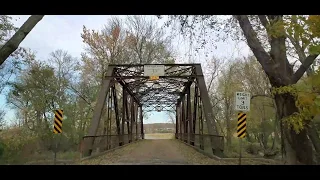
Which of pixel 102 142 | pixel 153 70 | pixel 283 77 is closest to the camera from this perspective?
pixel 283 77

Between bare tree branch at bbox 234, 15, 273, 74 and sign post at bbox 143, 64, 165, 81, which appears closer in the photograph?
bare tree branch at bbox 234, 15, 273, 74

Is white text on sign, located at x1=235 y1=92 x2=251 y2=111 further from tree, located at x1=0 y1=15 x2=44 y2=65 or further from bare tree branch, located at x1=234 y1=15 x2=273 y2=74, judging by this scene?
tree, located at x1=0 y1=15 x2=44 y2=65

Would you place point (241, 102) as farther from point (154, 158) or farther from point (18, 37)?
point (18, 37)

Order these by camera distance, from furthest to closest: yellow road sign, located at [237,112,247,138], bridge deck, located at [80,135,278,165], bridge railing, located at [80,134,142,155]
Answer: bridge railing, located at [80,134,142,155] → bridge deck, located at [80,135,278,165] → yellow road sign, located at [237,112,247,138]

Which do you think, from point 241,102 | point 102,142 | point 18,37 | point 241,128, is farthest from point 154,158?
point 18,37

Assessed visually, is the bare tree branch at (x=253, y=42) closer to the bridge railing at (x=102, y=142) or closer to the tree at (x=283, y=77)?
the tree at (x=283, y=77)

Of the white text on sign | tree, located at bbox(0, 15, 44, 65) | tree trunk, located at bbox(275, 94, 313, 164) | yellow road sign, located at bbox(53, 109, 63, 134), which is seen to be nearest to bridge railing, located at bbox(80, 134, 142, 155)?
yellow road sign, located at bbox(53, 109, 63, 134)

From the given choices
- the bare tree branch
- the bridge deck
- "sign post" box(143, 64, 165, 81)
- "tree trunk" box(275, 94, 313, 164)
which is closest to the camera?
"tree trunk" box(275, 94, 313, 164)

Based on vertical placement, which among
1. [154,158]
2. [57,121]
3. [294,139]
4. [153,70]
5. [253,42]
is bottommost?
[154,158]

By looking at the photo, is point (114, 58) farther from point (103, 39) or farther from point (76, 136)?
point (76, 136)

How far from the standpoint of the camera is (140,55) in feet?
111

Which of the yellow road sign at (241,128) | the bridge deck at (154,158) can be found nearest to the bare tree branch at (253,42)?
the yellow road sign at (241,128)

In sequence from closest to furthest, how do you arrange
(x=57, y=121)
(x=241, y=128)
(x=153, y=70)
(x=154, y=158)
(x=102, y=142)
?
(x=241, y=128), (x=57, y=121), (x=154, y=158), (x=102, y=142), (x=153, y=70)
